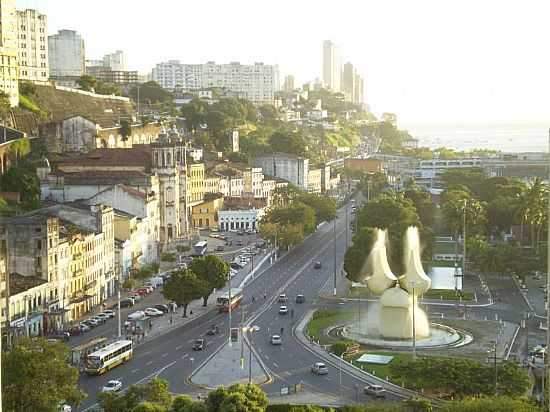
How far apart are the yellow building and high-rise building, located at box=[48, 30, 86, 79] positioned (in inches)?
1855

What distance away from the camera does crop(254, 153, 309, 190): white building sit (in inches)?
2857

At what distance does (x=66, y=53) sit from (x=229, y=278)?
68231 millimetres

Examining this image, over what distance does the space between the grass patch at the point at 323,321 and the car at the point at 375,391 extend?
17.4 ft

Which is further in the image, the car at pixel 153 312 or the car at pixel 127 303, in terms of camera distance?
the car at pixel 127 303

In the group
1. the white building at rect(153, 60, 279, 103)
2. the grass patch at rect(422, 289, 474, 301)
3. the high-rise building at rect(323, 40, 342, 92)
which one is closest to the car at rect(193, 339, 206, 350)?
the grass patch at rect(422, 289, 474, 301)

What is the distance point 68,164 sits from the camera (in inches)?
1874

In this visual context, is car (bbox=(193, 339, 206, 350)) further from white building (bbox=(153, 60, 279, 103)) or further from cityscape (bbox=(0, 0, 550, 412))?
white building (bbox=(153, 60, 279, 103))

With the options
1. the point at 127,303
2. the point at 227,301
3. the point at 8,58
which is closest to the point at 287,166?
the point at 8,58

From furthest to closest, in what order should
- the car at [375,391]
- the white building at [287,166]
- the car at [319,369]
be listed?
1. the white building at [287,166]
2. the car at [319,369]
3. the car at [375,391]

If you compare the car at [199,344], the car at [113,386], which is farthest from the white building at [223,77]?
the car at [113,386]

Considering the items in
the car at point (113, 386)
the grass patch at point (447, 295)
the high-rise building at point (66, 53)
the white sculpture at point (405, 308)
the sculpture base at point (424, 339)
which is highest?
the high-rise building at point (66, 53)

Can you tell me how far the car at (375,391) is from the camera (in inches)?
874

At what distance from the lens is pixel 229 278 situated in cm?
3641

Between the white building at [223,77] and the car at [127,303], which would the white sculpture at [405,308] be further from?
the white building at [223,77]
